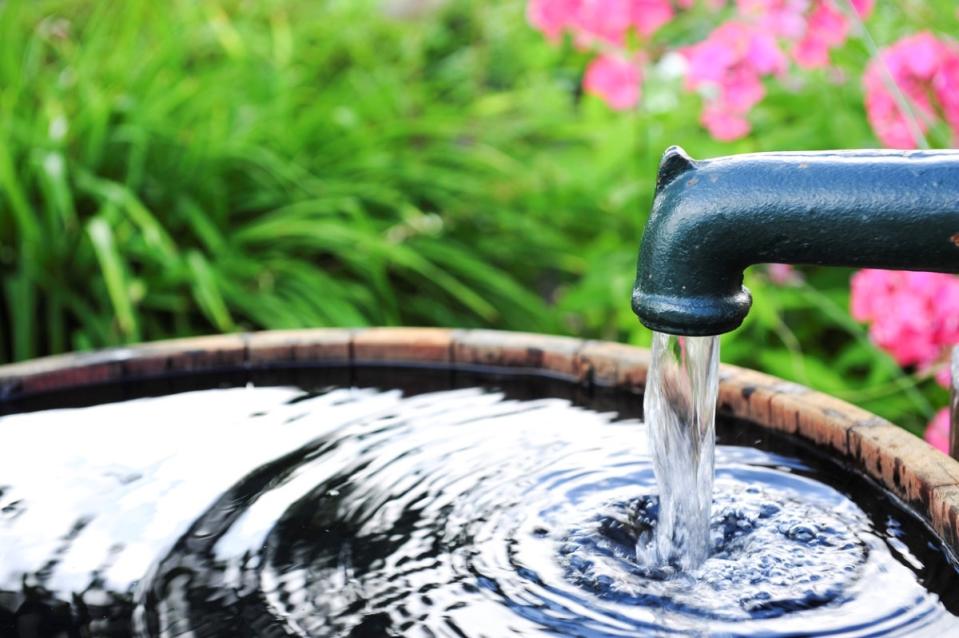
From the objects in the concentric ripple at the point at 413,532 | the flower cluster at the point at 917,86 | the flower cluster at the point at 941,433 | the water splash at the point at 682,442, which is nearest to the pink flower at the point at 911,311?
the flower cluster at the point at 941,433

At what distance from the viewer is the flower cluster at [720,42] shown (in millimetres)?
2416

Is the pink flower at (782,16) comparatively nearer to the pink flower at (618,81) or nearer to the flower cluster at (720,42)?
the flower cluster at (720,42)

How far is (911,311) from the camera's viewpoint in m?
1.91

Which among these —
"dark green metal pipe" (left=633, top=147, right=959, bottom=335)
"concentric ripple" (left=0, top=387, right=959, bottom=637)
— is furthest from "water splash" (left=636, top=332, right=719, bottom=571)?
"dark green metal pipe" (left=633, top=147, right=959, bottom=335)

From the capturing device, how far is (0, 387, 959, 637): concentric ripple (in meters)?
0.97

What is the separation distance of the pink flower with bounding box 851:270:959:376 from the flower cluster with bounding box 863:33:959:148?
1.03 feet

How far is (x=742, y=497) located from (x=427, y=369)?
61 cm

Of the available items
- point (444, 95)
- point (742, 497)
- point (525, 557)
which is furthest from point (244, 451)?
point (444, 95)

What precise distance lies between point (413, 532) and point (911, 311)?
119 centimetres

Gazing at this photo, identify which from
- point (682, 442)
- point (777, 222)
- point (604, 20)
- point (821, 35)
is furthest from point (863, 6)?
point (777, 222)

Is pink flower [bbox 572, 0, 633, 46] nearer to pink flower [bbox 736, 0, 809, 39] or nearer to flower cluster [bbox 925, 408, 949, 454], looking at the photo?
pink flower [bbox 736, 0, 809, 39]

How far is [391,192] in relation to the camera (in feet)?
9.11

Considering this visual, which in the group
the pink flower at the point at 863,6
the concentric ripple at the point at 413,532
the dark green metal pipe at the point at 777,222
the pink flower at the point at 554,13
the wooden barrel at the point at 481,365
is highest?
the pink flower at the point at 554,13

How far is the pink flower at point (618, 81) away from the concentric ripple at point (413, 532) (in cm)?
150
